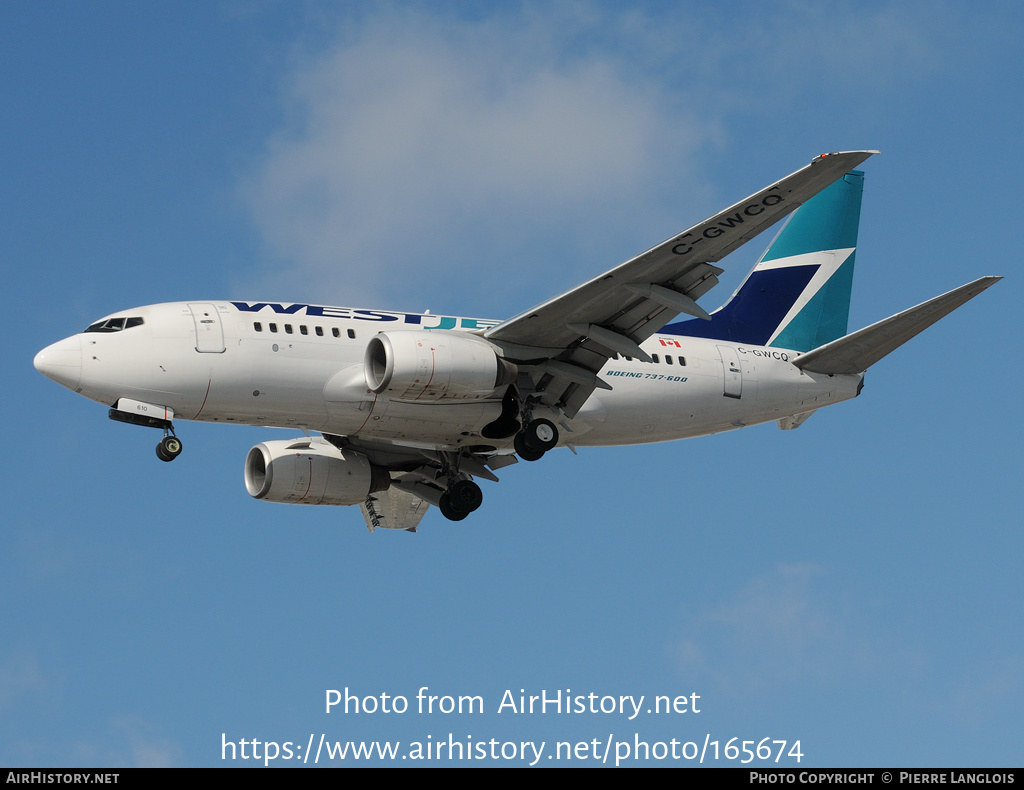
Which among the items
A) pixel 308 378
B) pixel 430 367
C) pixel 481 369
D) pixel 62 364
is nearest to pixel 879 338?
pixel 481 369

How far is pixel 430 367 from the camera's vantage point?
30.9m

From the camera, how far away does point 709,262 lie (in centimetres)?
3017

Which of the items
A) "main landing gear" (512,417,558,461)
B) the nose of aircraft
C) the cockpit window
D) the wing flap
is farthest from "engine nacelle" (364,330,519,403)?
the wing flap

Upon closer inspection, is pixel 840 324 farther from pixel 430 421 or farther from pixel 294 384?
pixel 294 384

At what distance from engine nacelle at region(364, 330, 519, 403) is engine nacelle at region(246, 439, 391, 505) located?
5.71 meters

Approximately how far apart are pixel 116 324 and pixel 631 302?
1168cm

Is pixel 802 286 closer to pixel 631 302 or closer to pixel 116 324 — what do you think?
pixel 631 302

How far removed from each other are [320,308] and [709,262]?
30.2 ft

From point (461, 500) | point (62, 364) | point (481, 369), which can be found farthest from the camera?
point (461, 500)

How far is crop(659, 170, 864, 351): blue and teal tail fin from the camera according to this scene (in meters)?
37.8

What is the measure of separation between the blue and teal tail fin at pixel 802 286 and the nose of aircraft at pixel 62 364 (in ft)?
48.6

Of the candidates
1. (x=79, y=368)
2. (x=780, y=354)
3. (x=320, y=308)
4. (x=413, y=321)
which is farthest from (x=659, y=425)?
(x=79, y=368)

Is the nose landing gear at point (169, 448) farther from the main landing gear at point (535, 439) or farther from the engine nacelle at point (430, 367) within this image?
the main landing gear at point (535, 439)
